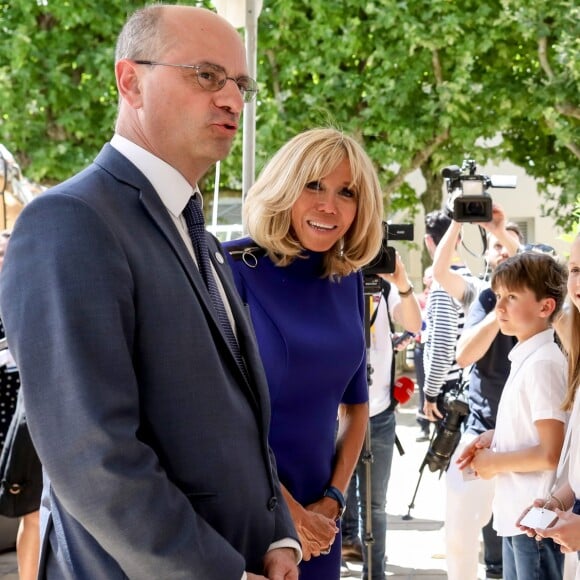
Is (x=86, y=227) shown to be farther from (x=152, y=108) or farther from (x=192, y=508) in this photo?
(x=192, y=508)

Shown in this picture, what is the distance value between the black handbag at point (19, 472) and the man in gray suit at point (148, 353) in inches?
94.5

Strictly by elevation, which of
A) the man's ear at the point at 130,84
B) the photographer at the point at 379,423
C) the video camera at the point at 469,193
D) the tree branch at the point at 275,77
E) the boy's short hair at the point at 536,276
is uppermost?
the tree branch at the point at 275,77

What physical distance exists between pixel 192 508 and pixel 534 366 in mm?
2054

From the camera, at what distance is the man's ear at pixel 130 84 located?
5.94 ft

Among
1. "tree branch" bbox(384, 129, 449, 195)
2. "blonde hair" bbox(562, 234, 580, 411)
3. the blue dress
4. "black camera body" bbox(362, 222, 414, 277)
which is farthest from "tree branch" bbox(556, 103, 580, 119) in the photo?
the blue dress

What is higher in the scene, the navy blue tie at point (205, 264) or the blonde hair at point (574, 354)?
the navy blue tie at point (205, 264)

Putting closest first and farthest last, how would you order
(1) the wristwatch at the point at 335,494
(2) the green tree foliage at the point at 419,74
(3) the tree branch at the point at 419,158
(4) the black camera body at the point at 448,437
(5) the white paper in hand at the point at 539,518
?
(5) the white paper in hand at the point at 539,518, (1) the wristwatch at the point at 335,494, (4) the black camera body at the point at 448,437, (2) the green tree foliage at the point at 419,74, (3) the tree branch at the point at 419,158

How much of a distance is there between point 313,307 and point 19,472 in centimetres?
191

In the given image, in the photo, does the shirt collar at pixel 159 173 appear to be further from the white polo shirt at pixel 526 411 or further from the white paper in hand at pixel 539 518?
the white polo shirt at pixel 526 411

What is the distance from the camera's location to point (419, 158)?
1493 centimetres

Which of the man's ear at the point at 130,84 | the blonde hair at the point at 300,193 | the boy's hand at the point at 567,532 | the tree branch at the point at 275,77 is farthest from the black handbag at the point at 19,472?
Answer: the tree branch at the point at 275,77

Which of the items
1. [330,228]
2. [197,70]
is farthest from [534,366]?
[197,70]

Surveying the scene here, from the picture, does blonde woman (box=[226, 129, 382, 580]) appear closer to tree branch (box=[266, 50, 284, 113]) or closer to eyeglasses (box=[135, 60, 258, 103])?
eyeglasses (box=[135, 60, 258, 103])

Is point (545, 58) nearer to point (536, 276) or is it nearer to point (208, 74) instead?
point (536, 276)
